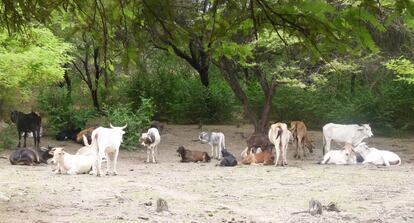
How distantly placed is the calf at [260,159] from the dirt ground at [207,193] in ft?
2.41

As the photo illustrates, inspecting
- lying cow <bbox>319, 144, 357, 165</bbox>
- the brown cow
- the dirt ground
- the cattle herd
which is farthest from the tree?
lying cow <bbox>319, 144, 357, 165</bbox>

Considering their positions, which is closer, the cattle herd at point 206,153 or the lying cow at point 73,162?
the lying cow at point 73,162

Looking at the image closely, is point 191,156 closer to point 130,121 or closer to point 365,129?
point 130,121

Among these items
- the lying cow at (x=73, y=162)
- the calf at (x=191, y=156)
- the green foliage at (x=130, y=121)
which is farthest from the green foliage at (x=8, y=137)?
the lying cow at (x=73, y=162)

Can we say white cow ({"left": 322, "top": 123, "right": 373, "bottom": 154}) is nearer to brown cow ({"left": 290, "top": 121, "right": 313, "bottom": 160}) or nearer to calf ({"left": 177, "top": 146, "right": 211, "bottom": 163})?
brown cow ({"left": 290, "top": 121, "right": 313, "bottom": 160})

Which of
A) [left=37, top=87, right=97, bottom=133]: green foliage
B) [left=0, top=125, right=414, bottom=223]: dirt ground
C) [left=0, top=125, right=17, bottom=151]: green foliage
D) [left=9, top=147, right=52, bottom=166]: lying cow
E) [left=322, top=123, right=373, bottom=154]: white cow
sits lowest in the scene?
[left=0, top=125, right=414, bottom=223]: dirt ground

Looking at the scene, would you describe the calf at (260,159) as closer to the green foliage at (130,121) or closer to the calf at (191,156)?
the calf at (191,156)

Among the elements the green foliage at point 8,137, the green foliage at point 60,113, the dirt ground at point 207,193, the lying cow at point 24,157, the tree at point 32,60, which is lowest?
the dirt ground at point 207,193

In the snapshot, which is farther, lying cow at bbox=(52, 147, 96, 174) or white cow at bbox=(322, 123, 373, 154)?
white cow at bbox=(322, 123, 373, 154)

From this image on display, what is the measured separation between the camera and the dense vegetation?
15.6 feet

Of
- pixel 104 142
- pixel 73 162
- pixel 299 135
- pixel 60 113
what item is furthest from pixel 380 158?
pixel 60 113

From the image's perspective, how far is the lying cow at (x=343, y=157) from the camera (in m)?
18.4

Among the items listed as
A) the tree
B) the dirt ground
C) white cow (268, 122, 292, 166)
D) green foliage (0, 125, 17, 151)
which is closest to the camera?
the dirt ground

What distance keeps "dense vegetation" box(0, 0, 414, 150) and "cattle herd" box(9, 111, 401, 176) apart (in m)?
1.77
